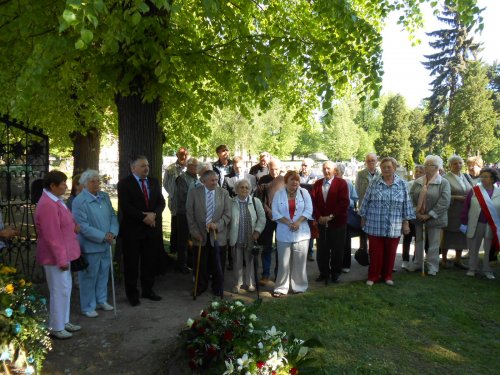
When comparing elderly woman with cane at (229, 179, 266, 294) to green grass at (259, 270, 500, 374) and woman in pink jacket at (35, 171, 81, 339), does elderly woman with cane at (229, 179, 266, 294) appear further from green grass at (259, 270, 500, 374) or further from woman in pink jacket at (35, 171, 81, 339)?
woman in pink jacket at (35, 171, 81, 339)

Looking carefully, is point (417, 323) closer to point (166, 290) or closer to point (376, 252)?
point (376, 252)

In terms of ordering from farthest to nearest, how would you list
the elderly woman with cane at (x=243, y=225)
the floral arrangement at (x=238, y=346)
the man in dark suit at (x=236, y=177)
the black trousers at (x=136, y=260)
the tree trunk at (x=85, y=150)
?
the tree trunk at (x=85, y=150) → the man in dark suit at (x=236, y=177) → the elderly woman with cane at (x=243, y=225) → the black trousers at (x=136, y=260) → the floral arrangement at (x=238, y=346)

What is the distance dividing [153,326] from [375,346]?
2581mm

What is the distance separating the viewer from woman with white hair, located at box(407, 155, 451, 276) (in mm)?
7383

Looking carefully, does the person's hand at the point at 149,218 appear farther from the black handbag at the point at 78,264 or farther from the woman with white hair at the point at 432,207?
the woman with white hair at the point at 432,207

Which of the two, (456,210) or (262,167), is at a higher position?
(262,167)

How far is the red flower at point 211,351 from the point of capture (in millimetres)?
4004

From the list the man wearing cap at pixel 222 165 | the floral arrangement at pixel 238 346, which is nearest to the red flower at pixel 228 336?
the floral arrangement at pixel 238 346

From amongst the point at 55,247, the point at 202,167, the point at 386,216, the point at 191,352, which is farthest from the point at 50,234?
the point at 386,216

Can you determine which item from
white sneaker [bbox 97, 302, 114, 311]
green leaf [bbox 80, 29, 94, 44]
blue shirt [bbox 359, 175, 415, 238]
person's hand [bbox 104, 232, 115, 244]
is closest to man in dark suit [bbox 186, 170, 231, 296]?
person's hand [bbox 104, 232, 115, 244]

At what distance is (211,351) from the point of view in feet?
13.2

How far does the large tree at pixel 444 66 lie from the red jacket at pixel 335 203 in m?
37.0

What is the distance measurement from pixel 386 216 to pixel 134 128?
415 cm

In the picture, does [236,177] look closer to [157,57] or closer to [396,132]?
[157,57]
